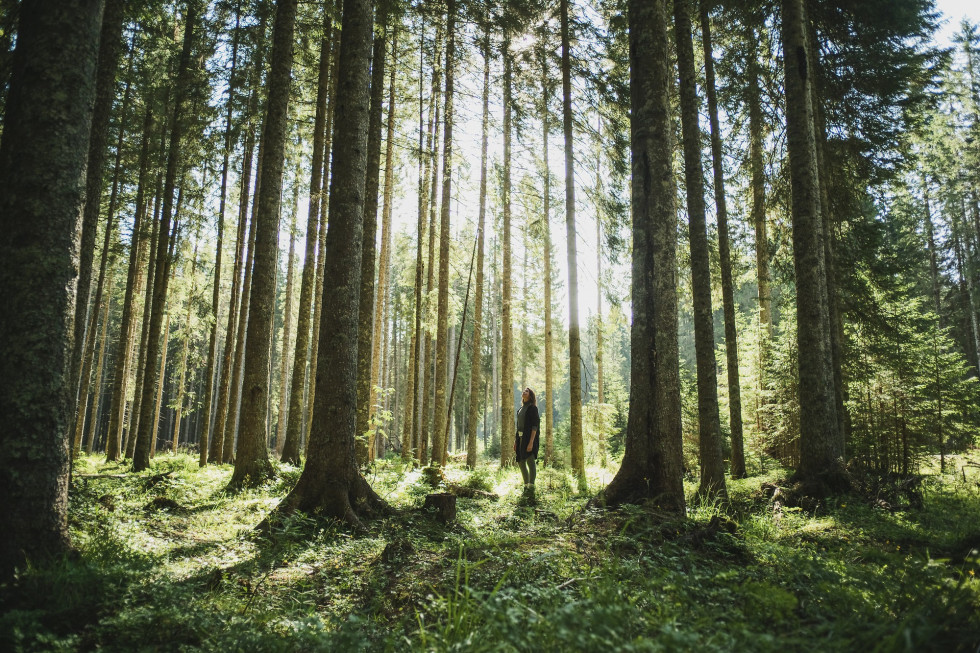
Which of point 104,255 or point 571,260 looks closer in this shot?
point 571,260

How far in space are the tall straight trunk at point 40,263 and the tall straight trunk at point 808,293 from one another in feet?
31.0

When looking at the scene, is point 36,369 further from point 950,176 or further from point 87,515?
point 950,176

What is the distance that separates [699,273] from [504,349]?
818 centimetres

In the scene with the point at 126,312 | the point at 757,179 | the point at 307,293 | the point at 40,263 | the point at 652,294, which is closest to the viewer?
the point at 40,263

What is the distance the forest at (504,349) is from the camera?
2.96m

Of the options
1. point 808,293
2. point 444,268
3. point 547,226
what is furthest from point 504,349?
point 808,293

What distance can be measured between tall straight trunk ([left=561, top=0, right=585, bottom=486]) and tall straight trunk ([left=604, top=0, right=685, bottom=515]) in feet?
15.8

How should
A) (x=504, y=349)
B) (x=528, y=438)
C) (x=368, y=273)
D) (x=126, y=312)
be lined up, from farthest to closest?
(x=504, y=349) < (x=126, y=312) < (x=368, y=273) < (x=528, y=438)

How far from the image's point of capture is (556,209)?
13523mm

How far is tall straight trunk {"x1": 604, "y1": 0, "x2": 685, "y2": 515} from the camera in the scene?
6043mm

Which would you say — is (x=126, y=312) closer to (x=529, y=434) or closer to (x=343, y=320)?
(x=343, y=320)

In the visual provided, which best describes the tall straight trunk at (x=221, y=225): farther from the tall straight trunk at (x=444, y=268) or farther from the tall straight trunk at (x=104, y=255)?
the tall straight trunk at (x=444, y=268)

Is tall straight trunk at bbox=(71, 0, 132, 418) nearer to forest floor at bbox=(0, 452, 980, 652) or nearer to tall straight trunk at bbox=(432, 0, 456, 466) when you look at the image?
forest floor at bbox=(0, 452, 980, 652)

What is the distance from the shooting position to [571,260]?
11.9 meters
